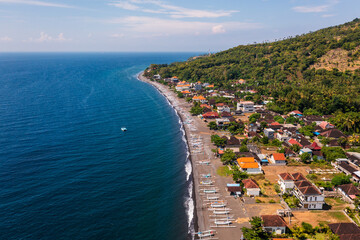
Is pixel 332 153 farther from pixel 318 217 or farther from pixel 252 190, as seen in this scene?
pixel 252 190

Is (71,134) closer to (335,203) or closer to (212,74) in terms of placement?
(335,203)

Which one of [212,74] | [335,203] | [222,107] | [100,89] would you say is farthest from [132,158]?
[212,74]

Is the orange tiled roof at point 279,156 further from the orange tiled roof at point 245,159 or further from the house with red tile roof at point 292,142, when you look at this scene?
the house with red tile roof at point 292,142

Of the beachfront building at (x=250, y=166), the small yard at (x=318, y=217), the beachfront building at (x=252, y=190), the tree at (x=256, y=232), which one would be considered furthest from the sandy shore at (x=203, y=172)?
the small yard at (x=318, y=217)

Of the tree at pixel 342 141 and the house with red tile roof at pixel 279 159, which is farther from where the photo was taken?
the tree at pixel 342 141

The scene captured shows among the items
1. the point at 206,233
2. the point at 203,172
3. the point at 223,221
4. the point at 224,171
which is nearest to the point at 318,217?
the point at 223,221

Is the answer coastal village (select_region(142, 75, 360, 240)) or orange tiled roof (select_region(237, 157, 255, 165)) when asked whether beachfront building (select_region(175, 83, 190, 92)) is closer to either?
coastal village (select_region(142, 75, 360, 240))

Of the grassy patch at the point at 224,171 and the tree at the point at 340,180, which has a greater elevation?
the tree at the point at 340,180
